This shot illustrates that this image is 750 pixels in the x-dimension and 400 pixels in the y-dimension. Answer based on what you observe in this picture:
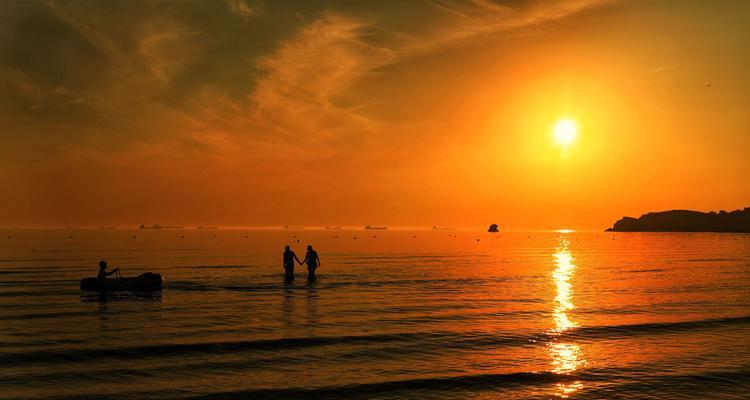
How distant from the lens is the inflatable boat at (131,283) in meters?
41.8

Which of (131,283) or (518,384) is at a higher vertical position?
(131,283)

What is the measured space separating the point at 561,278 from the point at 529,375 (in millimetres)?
41060

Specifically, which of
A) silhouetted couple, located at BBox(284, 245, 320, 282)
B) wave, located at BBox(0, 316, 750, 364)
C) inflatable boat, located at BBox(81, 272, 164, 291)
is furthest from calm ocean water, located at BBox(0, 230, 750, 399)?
silhouetted couple, located at BBox(284, 245, 320, 282)

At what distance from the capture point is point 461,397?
1739 centimetres

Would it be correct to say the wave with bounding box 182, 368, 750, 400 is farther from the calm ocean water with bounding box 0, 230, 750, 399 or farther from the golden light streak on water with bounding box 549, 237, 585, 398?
the golden light streak on water with bounding box 549, 237, 585, 398

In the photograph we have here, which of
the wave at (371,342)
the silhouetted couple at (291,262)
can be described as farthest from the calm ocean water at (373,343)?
the silhouetted couple at (291,262)

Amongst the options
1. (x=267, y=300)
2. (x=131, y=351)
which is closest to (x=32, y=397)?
(x=131, y=351)

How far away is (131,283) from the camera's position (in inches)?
1667

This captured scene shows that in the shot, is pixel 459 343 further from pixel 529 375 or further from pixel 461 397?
pixel 461 397

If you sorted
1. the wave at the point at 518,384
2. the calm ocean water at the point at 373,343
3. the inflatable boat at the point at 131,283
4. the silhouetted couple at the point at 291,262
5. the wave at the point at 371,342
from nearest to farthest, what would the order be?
the wave at the point at 518,384 < the calm ocean water at the point at 373,343 < the wave at the point at 371,342 < the inflatable boat at the point at 131,283 < the silhouetted couple at the point at 291,262

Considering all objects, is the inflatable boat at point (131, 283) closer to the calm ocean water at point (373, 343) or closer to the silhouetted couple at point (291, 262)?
the calm ocean water at point (373, 343)

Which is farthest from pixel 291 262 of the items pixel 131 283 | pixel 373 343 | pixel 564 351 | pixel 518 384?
pixel 518 384

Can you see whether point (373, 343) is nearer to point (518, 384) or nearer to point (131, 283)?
point (518, 384)

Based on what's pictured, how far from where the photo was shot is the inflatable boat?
137 ft
